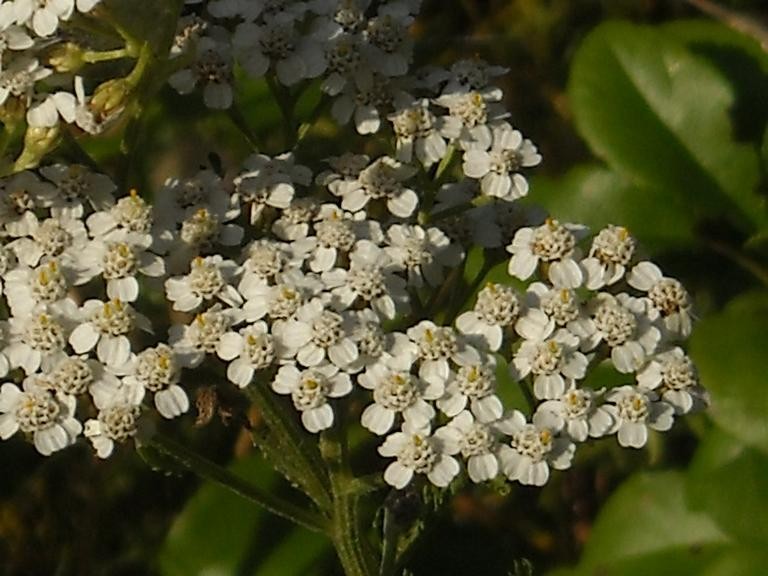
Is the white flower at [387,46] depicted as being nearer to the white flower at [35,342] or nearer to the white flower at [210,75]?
the white flower at [210,75]

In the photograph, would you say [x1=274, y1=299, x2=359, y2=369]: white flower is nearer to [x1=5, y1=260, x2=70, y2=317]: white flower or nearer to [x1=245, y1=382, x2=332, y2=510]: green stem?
[x1=245, y1=382, x2=332, y2=510]: green stem

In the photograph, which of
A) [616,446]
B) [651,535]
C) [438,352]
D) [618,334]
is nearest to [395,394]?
[438,352]

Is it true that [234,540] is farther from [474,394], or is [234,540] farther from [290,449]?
[474,394]

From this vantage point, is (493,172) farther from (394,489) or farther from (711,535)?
(711,535)

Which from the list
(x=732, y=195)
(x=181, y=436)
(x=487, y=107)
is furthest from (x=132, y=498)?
(x=732, y=195)

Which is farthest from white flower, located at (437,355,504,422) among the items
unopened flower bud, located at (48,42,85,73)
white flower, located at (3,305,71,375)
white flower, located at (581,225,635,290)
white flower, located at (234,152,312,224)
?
unopened flower bud, located at (48,42,85,73)
